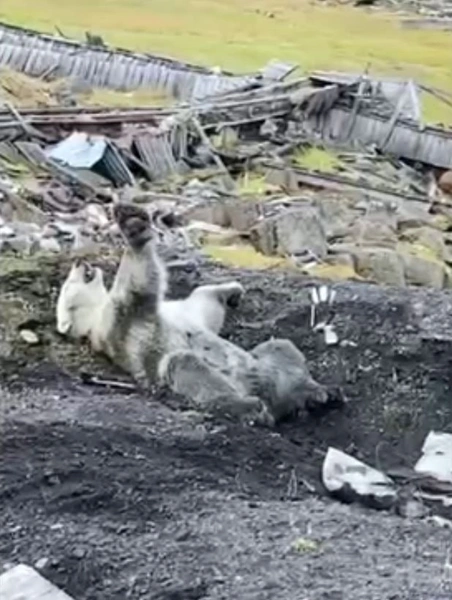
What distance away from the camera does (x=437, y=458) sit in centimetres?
810

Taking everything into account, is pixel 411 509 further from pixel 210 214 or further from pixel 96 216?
pixel 210 214

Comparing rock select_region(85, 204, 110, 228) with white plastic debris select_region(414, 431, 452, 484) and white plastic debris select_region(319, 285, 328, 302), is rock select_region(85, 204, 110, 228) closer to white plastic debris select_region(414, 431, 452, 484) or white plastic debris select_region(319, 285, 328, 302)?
white plastic debris select_region(319, 285, 328, 302)

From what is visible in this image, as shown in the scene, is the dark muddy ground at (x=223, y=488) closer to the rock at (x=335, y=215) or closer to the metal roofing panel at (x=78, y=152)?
the rock at (x=335, y=215)

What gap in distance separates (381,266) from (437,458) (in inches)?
266

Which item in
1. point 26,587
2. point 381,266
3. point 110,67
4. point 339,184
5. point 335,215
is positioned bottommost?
point 339,184

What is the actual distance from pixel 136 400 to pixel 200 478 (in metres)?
1.26

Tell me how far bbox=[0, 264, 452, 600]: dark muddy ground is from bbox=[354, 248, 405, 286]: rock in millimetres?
4755

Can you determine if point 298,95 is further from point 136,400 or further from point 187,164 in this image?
point 136,400

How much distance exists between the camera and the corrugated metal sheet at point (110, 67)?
2575 cm


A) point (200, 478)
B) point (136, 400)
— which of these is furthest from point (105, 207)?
point (200, 478)

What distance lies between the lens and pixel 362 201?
2091 centimetres

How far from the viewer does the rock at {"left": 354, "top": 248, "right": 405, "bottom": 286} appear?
14.5 meters

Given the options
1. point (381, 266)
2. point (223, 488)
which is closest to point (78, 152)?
point (381, 266)

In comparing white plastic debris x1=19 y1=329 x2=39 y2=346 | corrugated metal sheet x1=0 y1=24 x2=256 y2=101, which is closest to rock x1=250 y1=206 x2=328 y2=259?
white plastic debris x1=19 y1=329 x2=39 y2=346
